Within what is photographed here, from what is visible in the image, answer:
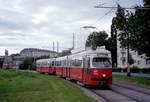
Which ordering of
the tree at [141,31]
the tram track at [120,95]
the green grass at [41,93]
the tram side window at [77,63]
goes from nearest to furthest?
1. the green grass at [41,93]
2. the tram track at [120,95]
3. the tram side window at [77,63]
4. the tree at [141,31]

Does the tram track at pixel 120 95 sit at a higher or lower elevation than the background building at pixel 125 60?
lower

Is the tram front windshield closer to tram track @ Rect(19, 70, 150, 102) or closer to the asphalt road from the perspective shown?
the asphalt road

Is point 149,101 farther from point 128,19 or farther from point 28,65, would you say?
point 28,65

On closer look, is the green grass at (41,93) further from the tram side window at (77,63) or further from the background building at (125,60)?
the background building at (125,60)

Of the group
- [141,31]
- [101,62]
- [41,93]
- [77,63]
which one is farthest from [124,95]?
[141,31]

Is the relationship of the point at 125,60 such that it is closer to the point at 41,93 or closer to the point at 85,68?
the point at 85,68

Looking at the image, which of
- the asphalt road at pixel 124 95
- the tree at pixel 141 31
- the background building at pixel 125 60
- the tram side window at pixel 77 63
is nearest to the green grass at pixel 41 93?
the asphalt road at pixel 124 95

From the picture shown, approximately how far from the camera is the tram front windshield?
16.3 meters

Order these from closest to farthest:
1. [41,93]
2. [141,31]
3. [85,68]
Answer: [41,93], [85,68], [141,31]

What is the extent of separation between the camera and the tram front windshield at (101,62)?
53.6 ft

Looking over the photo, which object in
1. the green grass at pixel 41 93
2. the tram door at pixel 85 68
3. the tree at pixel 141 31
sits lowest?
the green grass at pixel 41 93

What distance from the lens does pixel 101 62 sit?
16578mm

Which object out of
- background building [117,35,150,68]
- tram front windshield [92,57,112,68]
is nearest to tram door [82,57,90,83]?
tram front windshield [92,57,112,68]

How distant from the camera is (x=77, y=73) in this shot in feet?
65.6
